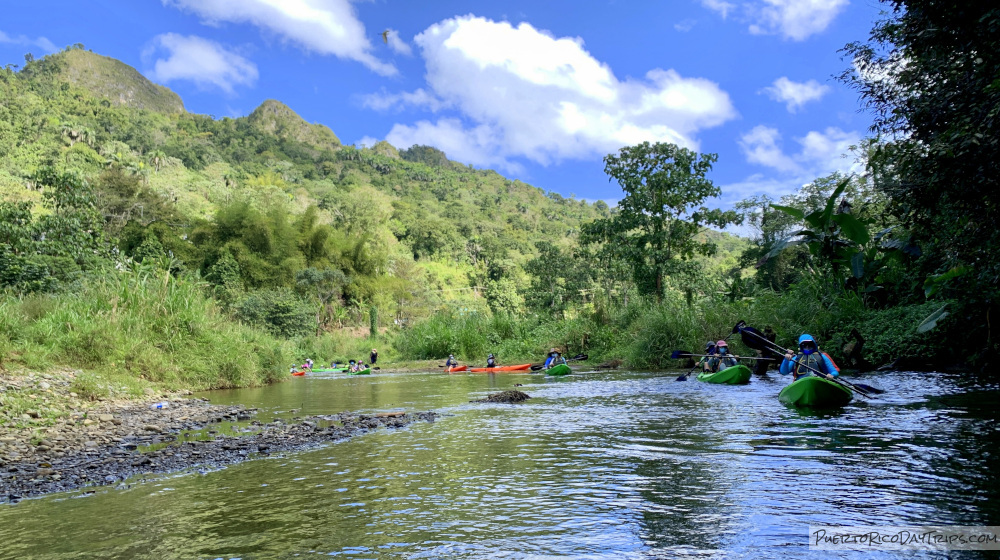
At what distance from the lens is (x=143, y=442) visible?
24.5ft

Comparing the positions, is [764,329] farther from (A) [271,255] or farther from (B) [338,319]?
(A) [271,255]

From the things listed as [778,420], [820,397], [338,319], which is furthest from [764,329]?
[338,319]

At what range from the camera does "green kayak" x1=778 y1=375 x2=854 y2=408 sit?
27.2 feet

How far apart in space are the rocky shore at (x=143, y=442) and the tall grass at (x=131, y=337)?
2735 millimetres

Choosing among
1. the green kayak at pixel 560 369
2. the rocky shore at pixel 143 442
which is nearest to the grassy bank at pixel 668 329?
the green kayak at pixel 560 369

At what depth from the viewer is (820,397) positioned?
854cm

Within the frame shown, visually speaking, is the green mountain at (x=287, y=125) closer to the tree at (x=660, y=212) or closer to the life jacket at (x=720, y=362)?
the tree at (x=660, y=212)

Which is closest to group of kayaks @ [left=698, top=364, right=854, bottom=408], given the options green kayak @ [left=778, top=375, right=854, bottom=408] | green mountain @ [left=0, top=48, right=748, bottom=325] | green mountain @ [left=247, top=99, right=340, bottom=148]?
green kayak @ [left=778, top=375, right=854, bottom=408]

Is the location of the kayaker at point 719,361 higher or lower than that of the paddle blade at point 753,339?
lower

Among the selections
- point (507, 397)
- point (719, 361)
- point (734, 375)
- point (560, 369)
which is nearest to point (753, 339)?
point (734, 375)

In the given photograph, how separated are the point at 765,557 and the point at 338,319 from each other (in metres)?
43.4

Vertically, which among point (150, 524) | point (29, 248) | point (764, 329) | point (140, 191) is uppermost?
point (140, 191)

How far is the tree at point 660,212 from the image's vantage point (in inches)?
907

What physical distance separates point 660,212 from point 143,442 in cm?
1959
